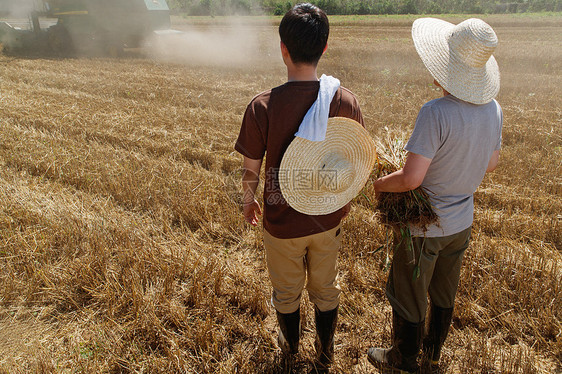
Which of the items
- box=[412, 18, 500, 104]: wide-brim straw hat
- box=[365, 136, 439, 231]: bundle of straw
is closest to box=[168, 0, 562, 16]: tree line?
box=[365, 136, 439, 231]: bundle of straw

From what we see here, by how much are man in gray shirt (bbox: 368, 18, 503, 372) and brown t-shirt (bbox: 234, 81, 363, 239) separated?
1.29 ft

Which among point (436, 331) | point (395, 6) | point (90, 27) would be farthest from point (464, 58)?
point (395, 6)

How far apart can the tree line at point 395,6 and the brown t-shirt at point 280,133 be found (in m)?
38.7

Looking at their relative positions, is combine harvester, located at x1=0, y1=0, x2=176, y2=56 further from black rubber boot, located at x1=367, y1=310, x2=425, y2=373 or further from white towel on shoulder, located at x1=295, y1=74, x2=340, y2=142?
black rubber boot, located at x1=367, y1=310, x2=425, y2=373

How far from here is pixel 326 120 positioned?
5.71 feet

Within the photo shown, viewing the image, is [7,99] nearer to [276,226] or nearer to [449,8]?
[276,226]

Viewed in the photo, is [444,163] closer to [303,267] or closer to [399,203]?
[399,203]

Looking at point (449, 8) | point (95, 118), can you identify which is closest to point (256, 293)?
point (95, 118)

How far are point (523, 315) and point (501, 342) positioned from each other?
0.30 m

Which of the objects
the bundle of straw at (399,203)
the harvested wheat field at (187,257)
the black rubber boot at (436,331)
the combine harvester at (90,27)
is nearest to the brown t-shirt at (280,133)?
the bundle of straw at (399,203)

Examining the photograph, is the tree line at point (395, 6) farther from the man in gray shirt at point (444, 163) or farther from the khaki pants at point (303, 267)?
the khaki pants at point (303, 267)

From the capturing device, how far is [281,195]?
6.33 ft

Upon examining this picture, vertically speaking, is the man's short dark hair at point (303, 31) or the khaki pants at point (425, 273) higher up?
the man's short dark hair at point (303, 31)

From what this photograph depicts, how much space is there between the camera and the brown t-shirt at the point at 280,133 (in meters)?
1.77
